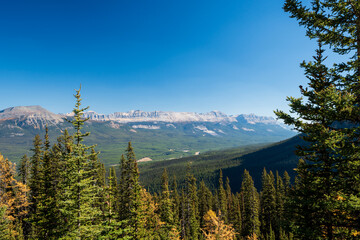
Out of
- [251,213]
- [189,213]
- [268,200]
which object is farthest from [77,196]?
[268,200]

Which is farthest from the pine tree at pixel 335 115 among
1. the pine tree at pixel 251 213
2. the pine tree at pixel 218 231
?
the pine tree at pixel 251 213

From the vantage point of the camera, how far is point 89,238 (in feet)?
51.5

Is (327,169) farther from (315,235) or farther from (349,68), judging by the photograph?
(349,68)

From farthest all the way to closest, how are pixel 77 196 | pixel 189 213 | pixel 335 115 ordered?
1. pixel 189 213
2. pixel 77 196
3. pixel 335 115

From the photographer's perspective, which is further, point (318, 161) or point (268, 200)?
point (268, 200)

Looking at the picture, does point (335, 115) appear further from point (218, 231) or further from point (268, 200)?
point (268, 200)

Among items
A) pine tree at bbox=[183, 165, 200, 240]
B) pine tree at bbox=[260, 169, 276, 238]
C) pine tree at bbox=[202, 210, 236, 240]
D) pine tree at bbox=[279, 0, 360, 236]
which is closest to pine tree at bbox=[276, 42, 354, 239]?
pine tree at bbox=[279, 0, 360, 236]

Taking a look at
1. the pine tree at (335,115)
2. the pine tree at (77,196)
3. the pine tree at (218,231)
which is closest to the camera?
the pine tree at (335,115)

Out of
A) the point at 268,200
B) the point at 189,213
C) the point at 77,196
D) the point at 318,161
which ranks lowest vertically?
the point at 189,213

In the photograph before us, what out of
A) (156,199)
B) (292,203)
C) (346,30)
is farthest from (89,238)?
(156,199)

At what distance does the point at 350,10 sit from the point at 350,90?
4.32 m

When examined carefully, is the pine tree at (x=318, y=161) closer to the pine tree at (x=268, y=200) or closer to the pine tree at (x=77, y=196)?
the pine tree at (x=77, y=196)

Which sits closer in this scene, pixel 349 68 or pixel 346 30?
pixel 349 68

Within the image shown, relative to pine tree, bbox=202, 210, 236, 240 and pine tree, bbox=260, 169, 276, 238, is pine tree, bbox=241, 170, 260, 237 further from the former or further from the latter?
pine tree, bbox=202, 210, 236, 240
